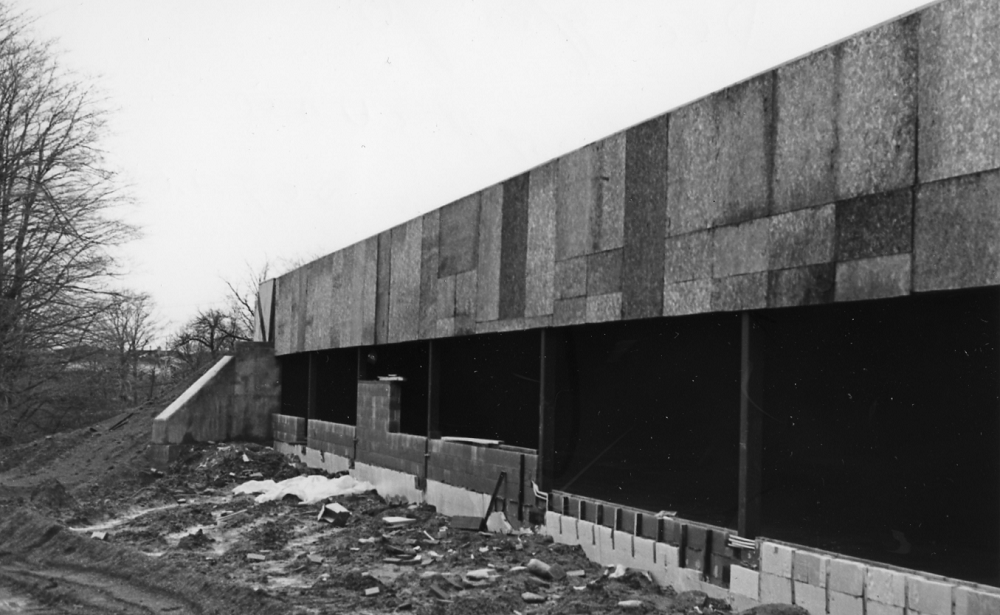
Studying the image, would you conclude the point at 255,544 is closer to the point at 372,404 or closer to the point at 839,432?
the point at 372,404

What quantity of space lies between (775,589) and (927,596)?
1.66 meters

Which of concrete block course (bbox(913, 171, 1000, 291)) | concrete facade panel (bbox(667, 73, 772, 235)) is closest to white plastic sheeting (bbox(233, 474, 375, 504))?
concrete facade panel (bbox(667, 73, 772, 235))

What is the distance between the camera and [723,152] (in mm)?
9312

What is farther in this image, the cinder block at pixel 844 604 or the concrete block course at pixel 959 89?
the cinder block at pixel 844 604

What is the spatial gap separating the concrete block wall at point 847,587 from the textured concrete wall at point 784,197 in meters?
2.06

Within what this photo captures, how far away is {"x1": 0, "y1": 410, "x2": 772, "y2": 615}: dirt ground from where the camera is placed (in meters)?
9.68

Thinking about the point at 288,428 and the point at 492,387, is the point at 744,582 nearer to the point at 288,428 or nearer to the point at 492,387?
the point at 492,387

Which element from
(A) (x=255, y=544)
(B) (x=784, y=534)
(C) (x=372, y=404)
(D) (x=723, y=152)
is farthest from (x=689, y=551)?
(C) (x=372, y=404)

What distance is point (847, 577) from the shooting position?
7.54 m

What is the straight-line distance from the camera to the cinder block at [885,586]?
23.3ft

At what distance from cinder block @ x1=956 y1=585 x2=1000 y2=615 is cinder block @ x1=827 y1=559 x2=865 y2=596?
32.7 inches

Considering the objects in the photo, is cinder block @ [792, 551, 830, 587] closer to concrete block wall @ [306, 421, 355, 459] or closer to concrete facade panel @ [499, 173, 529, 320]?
concrete facade panel @ [499, 173, 529, 320]

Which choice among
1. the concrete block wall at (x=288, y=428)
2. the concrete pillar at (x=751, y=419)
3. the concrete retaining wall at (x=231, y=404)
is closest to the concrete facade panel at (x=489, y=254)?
the concrete pillar at (x=751, y=419)

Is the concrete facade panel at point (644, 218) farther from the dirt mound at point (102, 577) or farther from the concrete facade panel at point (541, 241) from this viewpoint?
the dirt mound at point (102, 577)
